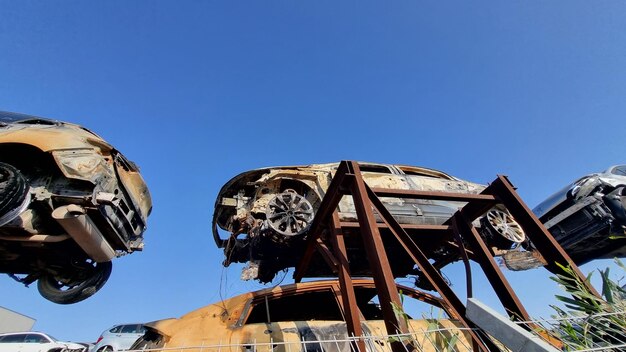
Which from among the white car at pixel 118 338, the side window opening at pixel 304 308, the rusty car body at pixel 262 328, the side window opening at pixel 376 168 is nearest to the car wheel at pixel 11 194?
the rusty car body at pixel 262 328

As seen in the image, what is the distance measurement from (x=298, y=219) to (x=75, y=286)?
3.86 m

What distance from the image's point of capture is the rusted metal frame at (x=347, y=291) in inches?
116

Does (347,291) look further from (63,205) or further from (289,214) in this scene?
(63,205)

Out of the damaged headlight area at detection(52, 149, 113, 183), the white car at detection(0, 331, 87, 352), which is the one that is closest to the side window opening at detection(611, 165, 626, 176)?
the damaged headlight area at detection(52, 149, 113, 183)

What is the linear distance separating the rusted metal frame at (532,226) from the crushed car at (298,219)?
1481mm

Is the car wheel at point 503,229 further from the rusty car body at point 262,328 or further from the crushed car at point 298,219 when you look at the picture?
the rusty car body at point 262,328

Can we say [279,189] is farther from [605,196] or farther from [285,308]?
[605,196]

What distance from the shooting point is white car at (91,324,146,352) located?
7.30 m

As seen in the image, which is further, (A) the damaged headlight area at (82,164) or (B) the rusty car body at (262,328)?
(A) the damaged headlight area at (82,164)

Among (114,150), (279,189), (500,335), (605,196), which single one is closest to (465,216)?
(500,335)

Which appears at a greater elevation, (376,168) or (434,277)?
(376,168)

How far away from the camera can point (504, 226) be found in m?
6.45

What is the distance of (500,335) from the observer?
134cm

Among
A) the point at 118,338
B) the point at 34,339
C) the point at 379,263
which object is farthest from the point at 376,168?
the point at 34,339
